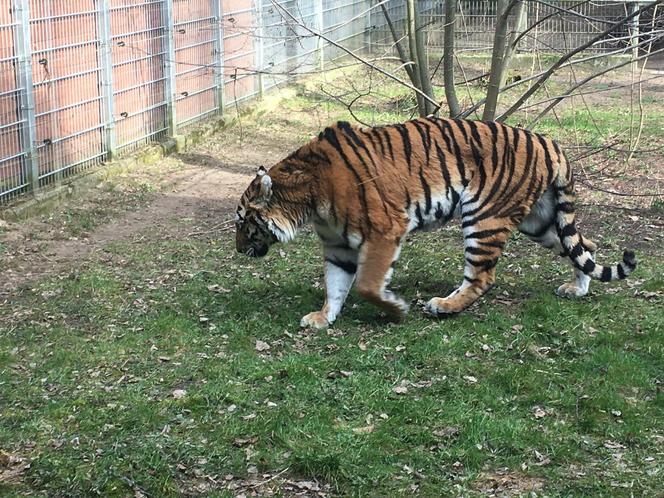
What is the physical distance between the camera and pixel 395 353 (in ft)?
18.8

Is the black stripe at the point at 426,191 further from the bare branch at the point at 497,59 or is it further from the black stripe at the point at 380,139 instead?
the bare branch at the point at 497,59

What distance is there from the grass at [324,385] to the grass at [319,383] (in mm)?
13

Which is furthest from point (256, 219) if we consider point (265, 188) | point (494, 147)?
point (494, 147)

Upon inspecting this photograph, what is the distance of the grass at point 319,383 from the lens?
4410mm

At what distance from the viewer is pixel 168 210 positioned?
9328 millimetres

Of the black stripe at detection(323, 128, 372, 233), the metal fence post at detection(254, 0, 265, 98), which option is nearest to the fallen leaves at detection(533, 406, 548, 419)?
the black stripe at detection(323, 128, 372, 233)

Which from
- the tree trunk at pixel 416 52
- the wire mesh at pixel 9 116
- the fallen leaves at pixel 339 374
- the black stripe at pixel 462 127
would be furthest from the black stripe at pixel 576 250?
the wire mesh at pixel 9 116

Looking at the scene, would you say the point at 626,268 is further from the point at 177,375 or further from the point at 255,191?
the point at 177,375

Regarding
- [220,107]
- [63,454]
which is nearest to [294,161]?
[63,454]

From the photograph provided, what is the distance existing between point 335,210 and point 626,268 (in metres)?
1.98

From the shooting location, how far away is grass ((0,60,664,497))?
4410 mm

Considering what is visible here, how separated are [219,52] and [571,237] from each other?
24.7 ft

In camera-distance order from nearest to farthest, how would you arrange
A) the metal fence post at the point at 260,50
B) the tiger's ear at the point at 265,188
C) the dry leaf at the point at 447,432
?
the dry leaf at the point at 447,432, the tiger's ear at the point at 265,188, the metal fence post at the point at 260,50

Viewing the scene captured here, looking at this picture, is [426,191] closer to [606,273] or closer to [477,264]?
[477,264]
